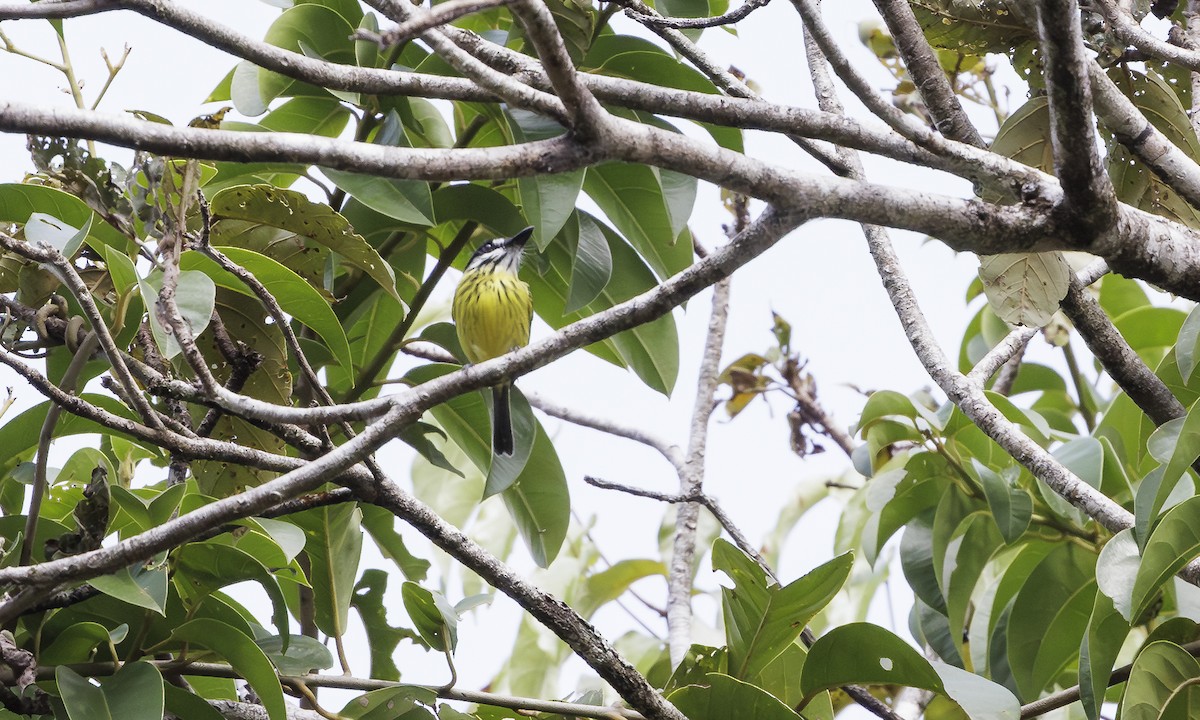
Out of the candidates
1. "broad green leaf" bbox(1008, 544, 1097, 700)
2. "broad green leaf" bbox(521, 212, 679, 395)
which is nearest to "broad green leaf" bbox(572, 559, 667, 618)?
"broad green leaf" bbox(521, 212, 679, 395)

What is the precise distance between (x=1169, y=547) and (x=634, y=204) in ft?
4.40

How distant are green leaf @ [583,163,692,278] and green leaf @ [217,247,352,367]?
727 millimetres

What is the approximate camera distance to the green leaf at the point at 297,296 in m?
2.00

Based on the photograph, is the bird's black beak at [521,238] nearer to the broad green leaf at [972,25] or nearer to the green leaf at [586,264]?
the green leaf at [586,264]

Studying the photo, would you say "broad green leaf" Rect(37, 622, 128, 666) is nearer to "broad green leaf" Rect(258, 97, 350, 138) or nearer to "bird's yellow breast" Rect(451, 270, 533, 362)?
"broad green leaf" Rect(258, 97, 350, 138)

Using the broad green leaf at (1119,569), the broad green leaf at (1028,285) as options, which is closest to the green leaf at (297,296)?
the broad green leaf at (1028,285)

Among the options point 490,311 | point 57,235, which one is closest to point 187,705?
point 57,235

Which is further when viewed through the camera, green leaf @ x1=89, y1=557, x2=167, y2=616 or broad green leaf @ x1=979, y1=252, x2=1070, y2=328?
broad green leaf @ x1=979, y1=252, x2=1070, y2=328

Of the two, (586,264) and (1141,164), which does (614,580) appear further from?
(1141,164)

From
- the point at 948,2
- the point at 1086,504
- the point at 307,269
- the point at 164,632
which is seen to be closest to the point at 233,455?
the point at 164,632

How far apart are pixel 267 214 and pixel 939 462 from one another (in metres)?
1.57

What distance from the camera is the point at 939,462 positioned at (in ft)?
8.14

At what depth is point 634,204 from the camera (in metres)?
2.51

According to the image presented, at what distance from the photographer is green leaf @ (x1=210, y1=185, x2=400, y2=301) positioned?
2.03 metres
